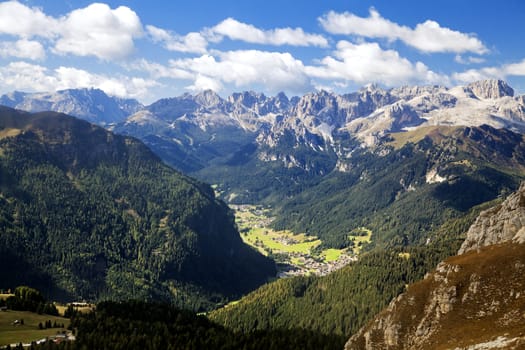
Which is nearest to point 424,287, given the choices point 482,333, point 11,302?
point 482,333

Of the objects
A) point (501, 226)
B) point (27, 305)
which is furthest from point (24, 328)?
point (501, 226)

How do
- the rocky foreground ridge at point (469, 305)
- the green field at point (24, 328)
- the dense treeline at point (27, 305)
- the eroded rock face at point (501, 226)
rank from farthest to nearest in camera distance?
the dense treeline at point (27, 305), the green field at point (24, 328), the eroded rock face at point (501, 226), the rocky foreground ridge at point (469, 305)

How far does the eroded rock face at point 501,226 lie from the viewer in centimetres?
13975

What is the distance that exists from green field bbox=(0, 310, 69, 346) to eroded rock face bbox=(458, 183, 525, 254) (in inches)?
5789

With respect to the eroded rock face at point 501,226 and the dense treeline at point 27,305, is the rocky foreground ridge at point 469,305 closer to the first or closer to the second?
the eroded rock face at point 501,226

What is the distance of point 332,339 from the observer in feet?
609

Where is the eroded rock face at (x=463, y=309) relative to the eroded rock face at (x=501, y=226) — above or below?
below

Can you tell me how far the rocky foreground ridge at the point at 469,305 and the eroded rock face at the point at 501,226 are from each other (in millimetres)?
330

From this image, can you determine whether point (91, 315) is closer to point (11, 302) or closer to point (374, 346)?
point (11, 302)

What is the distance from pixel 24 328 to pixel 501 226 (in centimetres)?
16334

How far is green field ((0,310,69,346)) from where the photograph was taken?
461 ft

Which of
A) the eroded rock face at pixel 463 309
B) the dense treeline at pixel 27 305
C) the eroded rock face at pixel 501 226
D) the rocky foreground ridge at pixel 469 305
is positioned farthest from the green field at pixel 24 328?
the eroded rock face at pixel 501 226

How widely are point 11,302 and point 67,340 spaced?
51567mm

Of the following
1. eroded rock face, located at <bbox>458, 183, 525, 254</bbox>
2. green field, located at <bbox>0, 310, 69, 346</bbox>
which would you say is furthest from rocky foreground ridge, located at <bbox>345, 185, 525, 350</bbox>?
green field, located at <bbox>0, 310, 69, 346</bbox>
